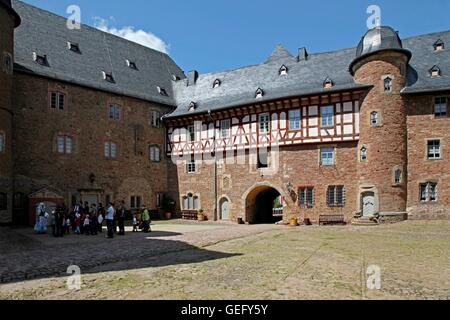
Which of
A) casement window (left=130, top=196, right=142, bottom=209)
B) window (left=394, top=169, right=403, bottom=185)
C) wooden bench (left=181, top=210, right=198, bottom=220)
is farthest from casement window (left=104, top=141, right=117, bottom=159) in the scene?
window (left=394, top=169, right=403, bottom=185)

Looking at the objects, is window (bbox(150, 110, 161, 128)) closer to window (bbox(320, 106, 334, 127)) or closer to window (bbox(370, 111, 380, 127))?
window (bbox(320, 106, 334, 127))

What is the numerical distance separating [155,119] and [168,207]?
672 centimetres

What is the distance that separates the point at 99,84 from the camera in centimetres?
2503

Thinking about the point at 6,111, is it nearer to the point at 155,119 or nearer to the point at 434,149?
the point at 155,119

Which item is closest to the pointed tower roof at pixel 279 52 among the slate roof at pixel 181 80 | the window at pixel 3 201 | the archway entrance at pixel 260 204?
the slate roof at pixel 181 80

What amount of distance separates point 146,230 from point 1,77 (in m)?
10.5

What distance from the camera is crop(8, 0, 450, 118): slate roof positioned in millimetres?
22719

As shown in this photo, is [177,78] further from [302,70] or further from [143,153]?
[302,70]

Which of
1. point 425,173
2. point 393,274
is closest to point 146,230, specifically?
point 393,274

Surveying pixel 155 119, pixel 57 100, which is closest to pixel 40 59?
pixel 57 100

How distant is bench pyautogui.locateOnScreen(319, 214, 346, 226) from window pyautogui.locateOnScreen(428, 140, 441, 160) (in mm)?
5849

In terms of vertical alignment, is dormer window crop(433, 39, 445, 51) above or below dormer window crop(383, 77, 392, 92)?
above

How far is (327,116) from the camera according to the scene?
2319cm

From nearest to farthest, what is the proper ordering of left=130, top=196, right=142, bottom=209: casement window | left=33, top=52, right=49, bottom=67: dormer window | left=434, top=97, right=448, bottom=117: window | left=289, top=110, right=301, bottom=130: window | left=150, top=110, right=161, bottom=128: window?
left=434, top=97, right=448, bottom=117: window → left=33, top=52, right=49, bottom=67: dormer window → left=289, top=110, right=301, bottom=130: window → left=130, top=196, right=142, bottom=209: casement window → left=150, top=110, right=161, bottom=128: window
